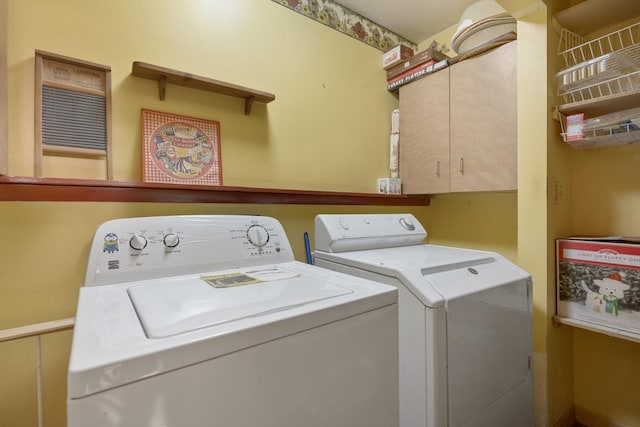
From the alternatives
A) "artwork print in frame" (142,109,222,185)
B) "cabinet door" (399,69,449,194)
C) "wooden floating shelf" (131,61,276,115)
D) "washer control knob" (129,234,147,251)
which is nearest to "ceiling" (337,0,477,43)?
"cabinet door" (399,69,449,194)

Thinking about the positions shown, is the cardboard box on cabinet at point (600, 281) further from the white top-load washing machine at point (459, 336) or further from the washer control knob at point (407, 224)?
the washer control knob at point (407, 224)

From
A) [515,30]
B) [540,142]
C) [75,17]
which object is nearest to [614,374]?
[540,142]

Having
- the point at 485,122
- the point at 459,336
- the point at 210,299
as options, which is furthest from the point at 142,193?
the point at 485,122

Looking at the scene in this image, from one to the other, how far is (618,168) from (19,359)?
2671 millimetres

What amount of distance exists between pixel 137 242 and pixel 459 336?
3.76 feet

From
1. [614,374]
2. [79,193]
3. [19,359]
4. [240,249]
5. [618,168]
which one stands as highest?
[618,168]

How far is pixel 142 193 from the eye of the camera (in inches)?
50.8

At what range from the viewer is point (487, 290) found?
116 cm

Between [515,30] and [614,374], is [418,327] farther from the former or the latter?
[515,30]

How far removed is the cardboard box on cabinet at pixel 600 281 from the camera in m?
1.27

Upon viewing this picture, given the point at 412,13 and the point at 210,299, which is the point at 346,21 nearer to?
the point at 412,13

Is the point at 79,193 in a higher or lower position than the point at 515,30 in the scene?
lower

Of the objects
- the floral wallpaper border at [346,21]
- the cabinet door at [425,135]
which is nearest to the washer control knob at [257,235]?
the cabinet door at [425,135]

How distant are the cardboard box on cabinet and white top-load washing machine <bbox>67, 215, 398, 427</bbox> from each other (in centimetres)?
113
